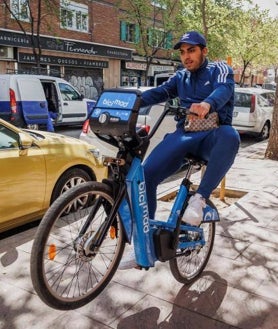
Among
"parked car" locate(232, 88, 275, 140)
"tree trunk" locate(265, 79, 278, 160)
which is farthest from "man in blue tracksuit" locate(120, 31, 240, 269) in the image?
"parked car" locate(232, 88, 275, 140)

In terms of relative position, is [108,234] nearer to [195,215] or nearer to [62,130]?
[195,215]

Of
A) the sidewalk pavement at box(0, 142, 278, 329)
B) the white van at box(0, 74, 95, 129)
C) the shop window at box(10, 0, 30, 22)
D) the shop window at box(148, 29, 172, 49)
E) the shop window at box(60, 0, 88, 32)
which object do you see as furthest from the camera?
the shop window at box(148, 29, 172, 49)

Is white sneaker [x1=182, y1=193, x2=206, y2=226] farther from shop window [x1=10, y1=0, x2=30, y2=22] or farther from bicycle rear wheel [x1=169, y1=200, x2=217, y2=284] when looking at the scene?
shop window [x1=10, y1=0, x2=30, y2=22]

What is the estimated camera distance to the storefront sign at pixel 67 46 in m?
19.8

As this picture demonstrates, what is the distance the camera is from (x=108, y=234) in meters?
2.83

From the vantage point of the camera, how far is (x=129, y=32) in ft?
91.2

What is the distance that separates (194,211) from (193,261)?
0.69 m

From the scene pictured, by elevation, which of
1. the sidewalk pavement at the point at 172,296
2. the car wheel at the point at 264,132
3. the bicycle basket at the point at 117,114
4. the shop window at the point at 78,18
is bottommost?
the car wheel at the point at 264,132

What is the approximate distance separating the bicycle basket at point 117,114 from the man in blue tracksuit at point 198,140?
53 cm

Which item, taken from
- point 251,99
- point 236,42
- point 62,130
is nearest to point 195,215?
point 251,99

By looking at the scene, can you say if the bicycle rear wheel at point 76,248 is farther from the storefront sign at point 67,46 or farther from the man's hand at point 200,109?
the storefront sign at point 67,46

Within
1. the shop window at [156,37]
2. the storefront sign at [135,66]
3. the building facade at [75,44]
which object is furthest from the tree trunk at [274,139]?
the storefront sign at [135,66]

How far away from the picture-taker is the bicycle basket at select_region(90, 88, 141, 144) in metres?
2.62

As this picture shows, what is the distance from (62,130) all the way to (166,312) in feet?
41.1
